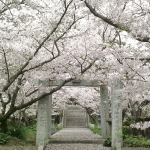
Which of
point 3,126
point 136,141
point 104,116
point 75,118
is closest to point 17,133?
point 3,126

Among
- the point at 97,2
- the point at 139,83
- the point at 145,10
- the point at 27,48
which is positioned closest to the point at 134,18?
the point at 145,10

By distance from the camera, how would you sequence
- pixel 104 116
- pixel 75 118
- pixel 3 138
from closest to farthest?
pixel 3 138 < pixel 104 116 < pixel 75 118

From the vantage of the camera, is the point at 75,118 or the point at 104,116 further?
the point at 75,118

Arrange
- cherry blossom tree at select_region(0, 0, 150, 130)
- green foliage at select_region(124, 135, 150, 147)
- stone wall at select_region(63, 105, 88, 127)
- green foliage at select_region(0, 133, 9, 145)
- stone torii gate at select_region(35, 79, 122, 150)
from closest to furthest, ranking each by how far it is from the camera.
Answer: cherry blossom tree at select_region(0, 0, 150, 130) < green foliage at select_region(124, 135, 150, 147) < green foliage at select_region(0, 133, 9, 145) < stone torii gate at select_region(35, 79, 122, 150) < stone wall at select_region(63, 105, 88, 127)

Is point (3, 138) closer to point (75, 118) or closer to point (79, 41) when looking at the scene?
point (79, 41)

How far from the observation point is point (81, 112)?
878 inches

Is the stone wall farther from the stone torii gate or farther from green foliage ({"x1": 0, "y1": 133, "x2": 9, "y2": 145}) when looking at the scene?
green foliage ({"x1": 0, "y1": 133, "x2": 9, "y2": 145})

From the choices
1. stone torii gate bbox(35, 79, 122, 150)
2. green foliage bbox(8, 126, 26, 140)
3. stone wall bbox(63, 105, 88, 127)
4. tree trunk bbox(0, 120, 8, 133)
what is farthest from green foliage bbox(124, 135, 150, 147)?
stone wall bbox(63, 105, 88, 127)

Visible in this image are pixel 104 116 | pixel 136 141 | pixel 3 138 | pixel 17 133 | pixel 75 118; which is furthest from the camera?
pixel 75 118

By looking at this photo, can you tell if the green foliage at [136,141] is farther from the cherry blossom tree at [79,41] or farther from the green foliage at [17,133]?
the green foliage at [17,133]

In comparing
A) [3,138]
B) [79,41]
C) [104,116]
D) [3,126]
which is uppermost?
[79,41]

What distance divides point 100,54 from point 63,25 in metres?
1.67

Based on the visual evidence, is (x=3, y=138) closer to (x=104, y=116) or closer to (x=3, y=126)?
(x=3, y=126)

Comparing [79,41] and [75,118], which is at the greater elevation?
[79,41]
